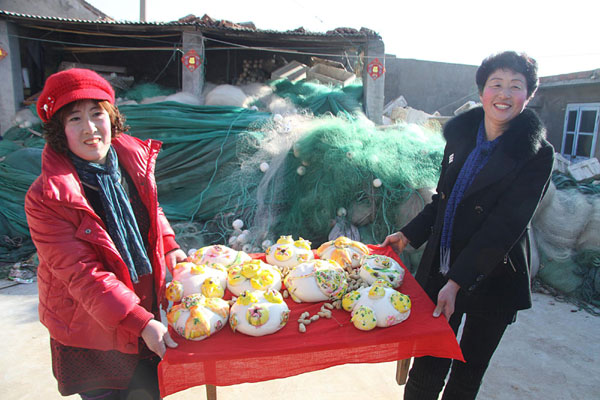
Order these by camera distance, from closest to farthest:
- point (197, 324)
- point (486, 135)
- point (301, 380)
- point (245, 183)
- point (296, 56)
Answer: point (197, 324) → point (486, 135) → point (301, 380) → point (245, 183) → point (296, 56)

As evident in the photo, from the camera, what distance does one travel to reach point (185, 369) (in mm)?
1412

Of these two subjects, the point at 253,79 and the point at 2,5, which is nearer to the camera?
the point at 253,79

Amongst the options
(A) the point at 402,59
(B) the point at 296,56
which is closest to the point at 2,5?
(B) the point at 296,56

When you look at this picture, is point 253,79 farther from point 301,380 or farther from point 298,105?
point 301,380

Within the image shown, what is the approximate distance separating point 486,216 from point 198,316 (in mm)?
1266

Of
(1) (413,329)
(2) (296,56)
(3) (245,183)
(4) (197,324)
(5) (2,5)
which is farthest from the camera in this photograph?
(5) (2,5)

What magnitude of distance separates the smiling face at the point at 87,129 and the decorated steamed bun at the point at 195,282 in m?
0.69

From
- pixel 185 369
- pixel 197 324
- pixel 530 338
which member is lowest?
pixel 530 338

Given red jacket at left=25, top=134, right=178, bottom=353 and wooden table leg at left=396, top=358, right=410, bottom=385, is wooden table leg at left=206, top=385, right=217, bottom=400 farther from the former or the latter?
wooden table leg at left=396, top=358, right=410, bottom=385

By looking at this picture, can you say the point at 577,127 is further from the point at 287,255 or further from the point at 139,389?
the point at 139,389

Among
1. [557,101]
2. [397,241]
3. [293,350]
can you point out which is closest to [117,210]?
[293,350]

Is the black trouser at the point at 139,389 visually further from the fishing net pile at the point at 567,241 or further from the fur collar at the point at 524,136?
the fishing net pile at the point at 567,241

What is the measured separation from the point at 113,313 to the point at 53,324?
32 centimetres

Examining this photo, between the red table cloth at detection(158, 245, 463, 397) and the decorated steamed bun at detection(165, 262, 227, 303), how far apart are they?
25 cm
